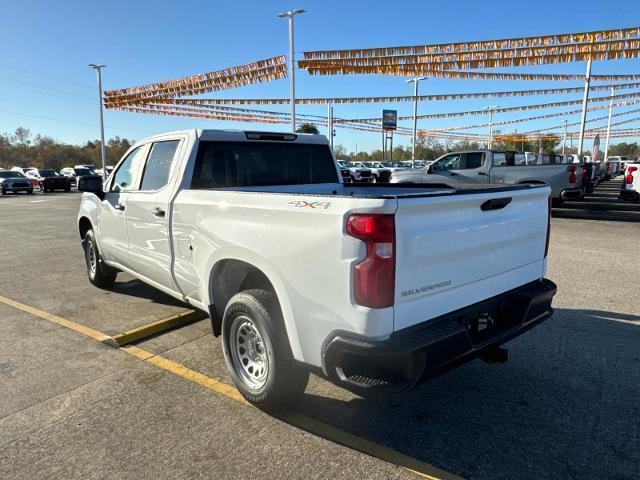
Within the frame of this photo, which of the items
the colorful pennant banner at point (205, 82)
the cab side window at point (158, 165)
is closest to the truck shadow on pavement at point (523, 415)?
the cab side window at point (158, 165)

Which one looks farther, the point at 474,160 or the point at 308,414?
the point at 474,160

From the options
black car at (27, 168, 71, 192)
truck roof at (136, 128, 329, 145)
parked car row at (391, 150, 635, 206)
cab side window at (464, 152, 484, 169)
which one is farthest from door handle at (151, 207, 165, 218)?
A: black car at (27, 168, 71, 192)

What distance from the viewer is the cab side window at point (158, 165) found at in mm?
4273

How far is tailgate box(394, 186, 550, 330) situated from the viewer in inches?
96.1

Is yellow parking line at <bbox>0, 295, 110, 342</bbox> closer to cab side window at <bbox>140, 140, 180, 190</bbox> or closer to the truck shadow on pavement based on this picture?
cab side window at <bbox>140, 140, 180, 190</bbox>

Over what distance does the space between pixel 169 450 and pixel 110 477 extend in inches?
13.5

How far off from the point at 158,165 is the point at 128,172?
80cm

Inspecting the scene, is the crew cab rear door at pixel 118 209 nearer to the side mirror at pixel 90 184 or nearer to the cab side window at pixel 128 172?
the cab side window at pixel 128 172

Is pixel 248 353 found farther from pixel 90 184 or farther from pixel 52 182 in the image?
pixel 52 182

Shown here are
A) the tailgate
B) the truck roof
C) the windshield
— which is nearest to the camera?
the tailgate

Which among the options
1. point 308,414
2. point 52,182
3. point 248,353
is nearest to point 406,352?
point 308,414

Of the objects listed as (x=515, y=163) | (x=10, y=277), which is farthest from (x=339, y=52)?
(x=10, y=277)

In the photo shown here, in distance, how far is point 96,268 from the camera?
245 inches

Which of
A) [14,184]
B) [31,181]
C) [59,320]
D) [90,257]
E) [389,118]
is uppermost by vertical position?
[389,118]
